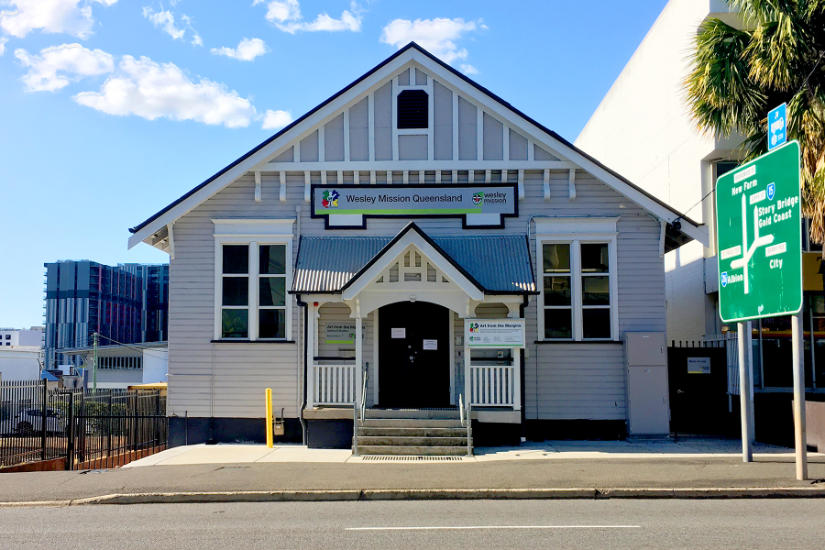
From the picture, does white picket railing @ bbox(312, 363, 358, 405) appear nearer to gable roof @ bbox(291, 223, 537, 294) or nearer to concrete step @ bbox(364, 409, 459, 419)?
concrete step @ bbox(364, 409, 459, 419)

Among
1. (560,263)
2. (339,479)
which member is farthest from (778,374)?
(339,479)

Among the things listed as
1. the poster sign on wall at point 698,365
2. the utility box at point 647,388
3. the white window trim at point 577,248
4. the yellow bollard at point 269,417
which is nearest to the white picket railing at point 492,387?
the white window trim at point 577,248

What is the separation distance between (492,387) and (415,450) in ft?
6.70

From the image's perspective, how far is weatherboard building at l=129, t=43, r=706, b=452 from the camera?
1600 cm

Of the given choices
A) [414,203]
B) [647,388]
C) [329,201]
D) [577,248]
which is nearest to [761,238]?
[577,248]

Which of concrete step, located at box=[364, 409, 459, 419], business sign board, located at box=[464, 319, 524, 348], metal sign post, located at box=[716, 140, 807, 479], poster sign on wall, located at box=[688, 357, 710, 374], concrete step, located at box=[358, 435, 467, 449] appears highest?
metal sign post, located at box=[716, 140, 807, 479]

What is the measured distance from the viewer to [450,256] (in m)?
15.1

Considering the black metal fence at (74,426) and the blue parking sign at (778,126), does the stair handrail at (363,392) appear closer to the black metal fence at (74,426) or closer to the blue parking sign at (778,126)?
the black metal fence at (74,426)

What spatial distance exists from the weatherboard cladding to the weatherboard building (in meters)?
0.05

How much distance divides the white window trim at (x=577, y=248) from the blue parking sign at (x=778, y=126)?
15.8ft

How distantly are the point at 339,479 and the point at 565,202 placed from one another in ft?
26.4

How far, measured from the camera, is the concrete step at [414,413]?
578 inches

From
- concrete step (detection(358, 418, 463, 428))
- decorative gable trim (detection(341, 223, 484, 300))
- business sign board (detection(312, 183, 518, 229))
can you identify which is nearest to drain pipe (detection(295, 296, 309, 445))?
decorative gable trim (detection(341, 223, 484, 300))

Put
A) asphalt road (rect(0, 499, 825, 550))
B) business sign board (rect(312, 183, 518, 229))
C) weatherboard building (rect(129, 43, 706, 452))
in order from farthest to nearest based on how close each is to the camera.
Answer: business sign board (rect(312, 183, 518, 229)) < weatherboard building (rect(129, 43, 706, 452)) < asphalt road (rect(0, 499, 825, 550))
